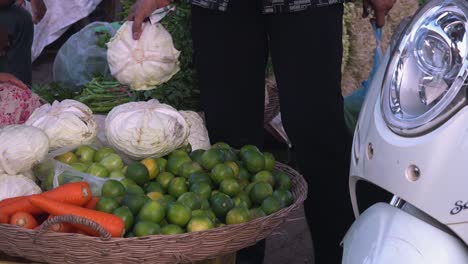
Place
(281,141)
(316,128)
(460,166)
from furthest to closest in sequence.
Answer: (281,141) < (316,128) < (460,166)

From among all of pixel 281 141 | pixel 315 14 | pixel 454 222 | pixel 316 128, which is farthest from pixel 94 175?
pixel 281 141

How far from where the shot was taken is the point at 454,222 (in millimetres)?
1355

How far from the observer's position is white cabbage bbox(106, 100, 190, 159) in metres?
2.76

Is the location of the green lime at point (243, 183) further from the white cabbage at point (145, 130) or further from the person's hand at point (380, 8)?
the person's hand at point (380, 8)

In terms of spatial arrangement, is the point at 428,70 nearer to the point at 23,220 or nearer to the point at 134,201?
the point at 134,201

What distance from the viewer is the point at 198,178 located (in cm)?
259

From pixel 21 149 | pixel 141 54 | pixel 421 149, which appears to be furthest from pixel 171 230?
pixel 421 149

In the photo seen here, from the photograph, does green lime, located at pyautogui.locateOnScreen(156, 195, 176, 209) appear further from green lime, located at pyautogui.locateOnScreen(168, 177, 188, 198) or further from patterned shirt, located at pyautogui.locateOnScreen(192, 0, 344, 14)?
patterned shirt, located at pyautogui.locateOnScreen(192, 0, 344, 14)

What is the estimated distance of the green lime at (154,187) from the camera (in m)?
2.60

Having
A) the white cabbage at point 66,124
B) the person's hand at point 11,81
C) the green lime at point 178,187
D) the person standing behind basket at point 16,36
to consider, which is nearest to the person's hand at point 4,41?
the person standing behind basket at point 16,36

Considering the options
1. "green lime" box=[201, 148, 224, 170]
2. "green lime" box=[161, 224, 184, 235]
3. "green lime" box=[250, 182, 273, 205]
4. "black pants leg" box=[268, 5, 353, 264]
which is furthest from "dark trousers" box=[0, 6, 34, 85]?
"green lime" box=[161, 224, 184, 235]

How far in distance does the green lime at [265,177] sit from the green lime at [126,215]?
56cm

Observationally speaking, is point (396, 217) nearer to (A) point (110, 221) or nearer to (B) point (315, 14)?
(A) point (110, 221)

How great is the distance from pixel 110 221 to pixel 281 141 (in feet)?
8.90
